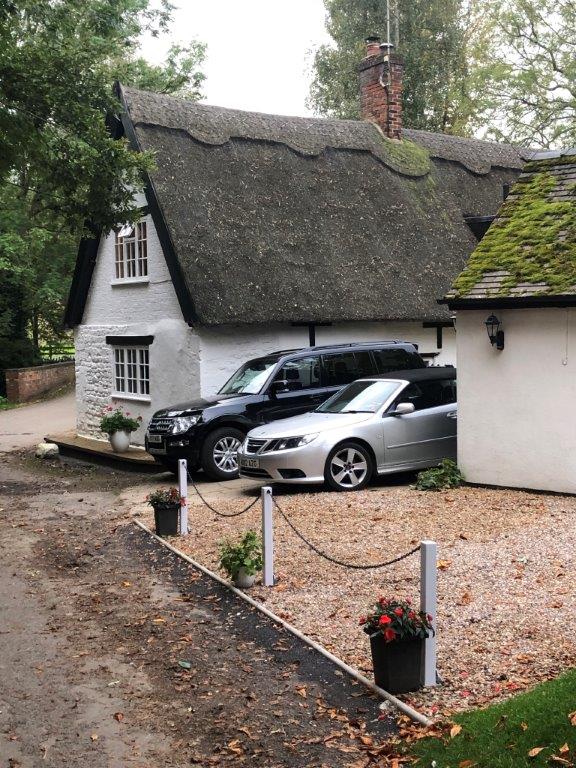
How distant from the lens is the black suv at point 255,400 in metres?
15.7

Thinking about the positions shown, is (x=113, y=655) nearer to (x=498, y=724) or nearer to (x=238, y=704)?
(x=238, y=704)

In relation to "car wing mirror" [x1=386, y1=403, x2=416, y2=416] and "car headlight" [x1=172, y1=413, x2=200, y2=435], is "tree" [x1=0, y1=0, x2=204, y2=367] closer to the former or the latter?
"car headlight" [x1=172, y1=413, x2=200, y2=435]

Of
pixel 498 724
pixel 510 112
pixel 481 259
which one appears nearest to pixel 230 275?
pixel 481 259

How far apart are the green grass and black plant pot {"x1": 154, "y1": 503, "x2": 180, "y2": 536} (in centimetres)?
640

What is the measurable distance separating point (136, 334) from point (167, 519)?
951 cm

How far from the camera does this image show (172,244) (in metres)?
18.2

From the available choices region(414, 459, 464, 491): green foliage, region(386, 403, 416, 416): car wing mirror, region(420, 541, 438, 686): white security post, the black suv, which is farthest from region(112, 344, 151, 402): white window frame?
region(420, 541, 438, 686): white security post

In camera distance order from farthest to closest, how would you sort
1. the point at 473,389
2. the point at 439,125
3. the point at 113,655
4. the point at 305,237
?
the point at 439,125 → the point at 305,237 → the point at 473,389 → the point at 113,655

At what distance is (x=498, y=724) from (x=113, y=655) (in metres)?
3.21

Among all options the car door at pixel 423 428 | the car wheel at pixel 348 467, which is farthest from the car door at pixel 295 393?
the car wheel at pixel 348 467

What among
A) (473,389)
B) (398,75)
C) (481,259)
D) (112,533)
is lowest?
(112,533)

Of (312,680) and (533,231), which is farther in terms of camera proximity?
(533,231)

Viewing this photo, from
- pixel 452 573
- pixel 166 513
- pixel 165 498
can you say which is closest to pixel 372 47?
pixel 165 498

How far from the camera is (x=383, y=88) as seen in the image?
25.1 metres
